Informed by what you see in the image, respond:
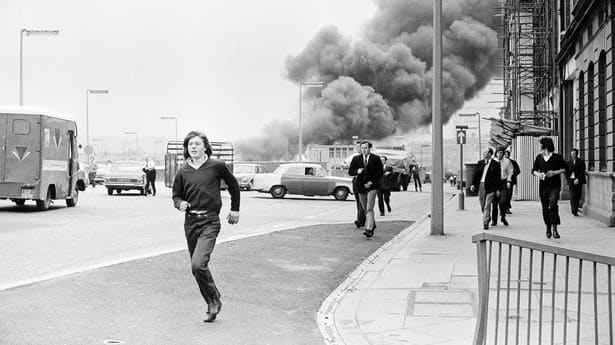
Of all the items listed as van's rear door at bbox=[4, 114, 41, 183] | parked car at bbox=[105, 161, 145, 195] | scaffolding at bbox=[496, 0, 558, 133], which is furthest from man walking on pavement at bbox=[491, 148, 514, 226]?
parked car at bbox=[105, 161, 145, 195]

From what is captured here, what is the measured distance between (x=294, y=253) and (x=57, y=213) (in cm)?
1103

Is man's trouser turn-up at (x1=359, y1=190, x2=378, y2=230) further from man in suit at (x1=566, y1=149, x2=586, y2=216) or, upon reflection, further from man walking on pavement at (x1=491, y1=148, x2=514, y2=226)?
man in suit at (x1=566, y1=149, x2=586, y2=216)

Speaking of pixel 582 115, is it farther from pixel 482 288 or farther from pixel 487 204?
pixel 482 288

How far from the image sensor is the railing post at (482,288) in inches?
203

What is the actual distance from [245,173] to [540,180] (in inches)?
1227

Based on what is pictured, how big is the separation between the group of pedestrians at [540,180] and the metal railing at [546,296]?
8594 mm

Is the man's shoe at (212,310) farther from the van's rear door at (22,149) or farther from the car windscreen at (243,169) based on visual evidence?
the car windscreen at (243,169)

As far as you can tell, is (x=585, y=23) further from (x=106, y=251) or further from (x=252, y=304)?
(x=252, y=304)

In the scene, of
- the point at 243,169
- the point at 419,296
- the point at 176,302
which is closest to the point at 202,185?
the point at 176,302

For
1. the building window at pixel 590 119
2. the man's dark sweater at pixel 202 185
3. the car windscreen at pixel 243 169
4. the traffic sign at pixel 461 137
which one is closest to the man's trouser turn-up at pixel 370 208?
the man's dark sweater at pixel 202 185

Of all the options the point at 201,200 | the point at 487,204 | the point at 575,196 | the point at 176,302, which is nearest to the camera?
the point at 201,200

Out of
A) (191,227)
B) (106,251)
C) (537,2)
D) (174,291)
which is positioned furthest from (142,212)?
(537,2)

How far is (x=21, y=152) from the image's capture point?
21.9 meters

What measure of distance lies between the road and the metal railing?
5145 millimetres
